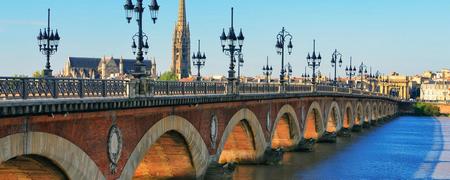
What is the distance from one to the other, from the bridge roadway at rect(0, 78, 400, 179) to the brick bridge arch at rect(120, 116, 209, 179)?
0.04 metres

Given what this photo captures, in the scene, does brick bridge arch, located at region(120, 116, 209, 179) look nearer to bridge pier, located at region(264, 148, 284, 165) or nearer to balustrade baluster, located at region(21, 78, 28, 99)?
balustrade baluster, located at region(21, 78, 28, 99)

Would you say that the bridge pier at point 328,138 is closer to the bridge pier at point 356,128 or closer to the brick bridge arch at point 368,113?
the bridge pier at point 356,128

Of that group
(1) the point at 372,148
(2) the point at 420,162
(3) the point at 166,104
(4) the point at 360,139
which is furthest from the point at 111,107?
(4) the point at 360,139

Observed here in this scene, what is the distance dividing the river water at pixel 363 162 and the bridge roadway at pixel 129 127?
262cm

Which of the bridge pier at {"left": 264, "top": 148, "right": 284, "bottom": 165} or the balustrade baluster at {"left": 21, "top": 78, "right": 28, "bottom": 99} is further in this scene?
the bridge pier at {"left": 264, "top": 148, "right": 284, "bottom": 165}

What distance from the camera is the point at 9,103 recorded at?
16.9 meters

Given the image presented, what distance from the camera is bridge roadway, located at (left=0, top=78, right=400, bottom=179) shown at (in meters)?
18.6

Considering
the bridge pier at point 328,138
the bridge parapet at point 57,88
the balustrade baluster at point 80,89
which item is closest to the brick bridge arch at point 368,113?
the bridge pier at point 328,138

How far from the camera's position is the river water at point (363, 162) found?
4434cm

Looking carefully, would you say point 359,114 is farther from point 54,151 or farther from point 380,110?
point 54,151

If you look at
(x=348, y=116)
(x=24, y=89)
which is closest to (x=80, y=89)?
(x=24, y=89)

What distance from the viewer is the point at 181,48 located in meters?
174

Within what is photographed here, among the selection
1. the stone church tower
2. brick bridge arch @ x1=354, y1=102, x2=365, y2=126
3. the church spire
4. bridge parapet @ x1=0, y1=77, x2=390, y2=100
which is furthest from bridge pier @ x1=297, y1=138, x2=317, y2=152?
the church spire

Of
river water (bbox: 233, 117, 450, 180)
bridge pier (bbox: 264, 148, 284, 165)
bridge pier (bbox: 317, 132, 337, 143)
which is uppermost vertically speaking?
bridge pier (bbox: 264, 148, 284, 165)
